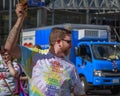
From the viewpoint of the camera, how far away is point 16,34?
12.6ft

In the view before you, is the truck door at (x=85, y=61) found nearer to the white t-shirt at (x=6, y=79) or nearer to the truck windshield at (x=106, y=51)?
the truck windshield at (x=106, y=51)

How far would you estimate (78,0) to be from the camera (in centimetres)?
4766

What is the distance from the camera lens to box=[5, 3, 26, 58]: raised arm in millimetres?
3685

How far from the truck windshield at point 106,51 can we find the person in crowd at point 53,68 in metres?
13.3

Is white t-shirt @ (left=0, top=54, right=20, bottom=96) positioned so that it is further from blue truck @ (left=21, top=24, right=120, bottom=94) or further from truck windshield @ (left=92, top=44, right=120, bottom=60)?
truck windshield @ (left=92, top=44, right=120, bottom=60)

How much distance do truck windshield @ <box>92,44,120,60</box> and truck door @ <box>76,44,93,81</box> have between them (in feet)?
0.88

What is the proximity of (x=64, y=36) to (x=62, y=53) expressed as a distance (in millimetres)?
154

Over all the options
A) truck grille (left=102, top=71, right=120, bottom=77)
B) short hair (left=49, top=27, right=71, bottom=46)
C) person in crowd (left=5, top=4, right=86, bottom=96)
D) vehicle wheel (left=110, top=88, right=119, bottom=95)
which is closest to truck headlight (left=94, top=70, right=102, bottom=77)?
truck grille (left=102, top=71, right=120, bottom=77)

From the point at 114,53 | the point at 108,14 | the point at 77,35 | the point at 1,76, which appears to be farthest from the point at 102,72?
the point at 108,14

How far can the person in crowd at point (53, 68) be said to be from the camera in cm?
387

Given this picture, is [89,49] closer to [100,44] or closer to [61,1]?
[100,44]

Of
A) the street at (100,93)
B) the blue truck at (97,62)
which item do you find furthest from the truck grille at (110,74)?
the street at (100,93)

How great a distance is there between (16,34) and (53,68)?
0.43m

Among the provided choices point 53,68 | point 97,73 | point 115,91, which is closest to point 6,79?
point 53,68
